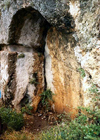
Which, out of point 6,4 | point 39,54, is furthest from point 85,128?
point 6,4

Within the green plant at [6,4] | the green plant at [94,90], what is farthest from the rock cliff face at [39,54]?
the green plant at [94,90]

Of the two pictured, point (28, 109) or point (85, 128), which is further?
point (28, 109)

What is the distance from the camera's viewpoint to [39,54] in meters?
3.98

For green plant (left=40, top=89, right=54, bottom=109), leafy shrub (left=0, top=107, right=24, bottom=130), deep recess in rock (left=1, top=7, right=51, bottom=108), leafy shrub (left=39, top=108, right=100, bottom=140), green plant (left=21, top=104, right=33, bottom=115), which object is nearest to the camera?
leafy shrub (left=39, top=108, right=100, bottom=140)

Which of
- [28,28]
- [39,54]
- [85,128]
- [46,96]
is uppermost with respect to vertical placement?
[28,28]

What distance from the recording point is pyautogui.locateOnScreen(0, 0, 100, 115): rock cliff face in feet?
8.63

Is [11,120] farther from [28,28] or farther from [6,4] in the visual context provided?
[6,4]

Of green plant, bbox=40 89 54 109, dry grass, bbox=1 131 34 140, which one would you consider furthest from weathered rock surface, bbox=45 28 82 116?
dry grass, bbox=1 131 34 140

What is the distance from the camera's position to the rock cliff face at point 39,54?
263 centimetres

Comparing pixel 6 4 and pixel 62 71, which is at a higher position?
pixel 6 4

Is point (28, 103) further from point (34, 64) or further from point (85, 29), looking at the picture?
point (85, 29)

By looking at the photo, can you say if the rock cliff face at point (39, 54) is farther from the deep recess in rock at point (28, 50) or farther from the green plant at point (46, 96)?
the green plant at point (46, 96)

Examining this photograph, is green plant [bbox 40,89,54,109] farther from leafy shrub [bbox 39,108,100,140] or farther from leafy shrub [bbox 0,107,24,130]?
leafy shrub [bbox 39,108,100,140]

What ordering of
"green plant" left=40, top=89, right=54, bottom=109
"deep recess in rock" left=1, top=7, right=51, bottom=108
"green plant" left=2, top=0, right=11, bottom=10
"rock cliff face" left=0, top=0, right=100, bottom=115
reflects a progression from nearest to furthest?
"rock cliff face" left=0, top=0, right=100, bottom=115, "green plant" left=2, top=0, right=11, bottom=10, "deep recess in rock" left=1, top=7, right=51, bottom=108, "green plant" left=40, top=89, right=54, bottom=109
